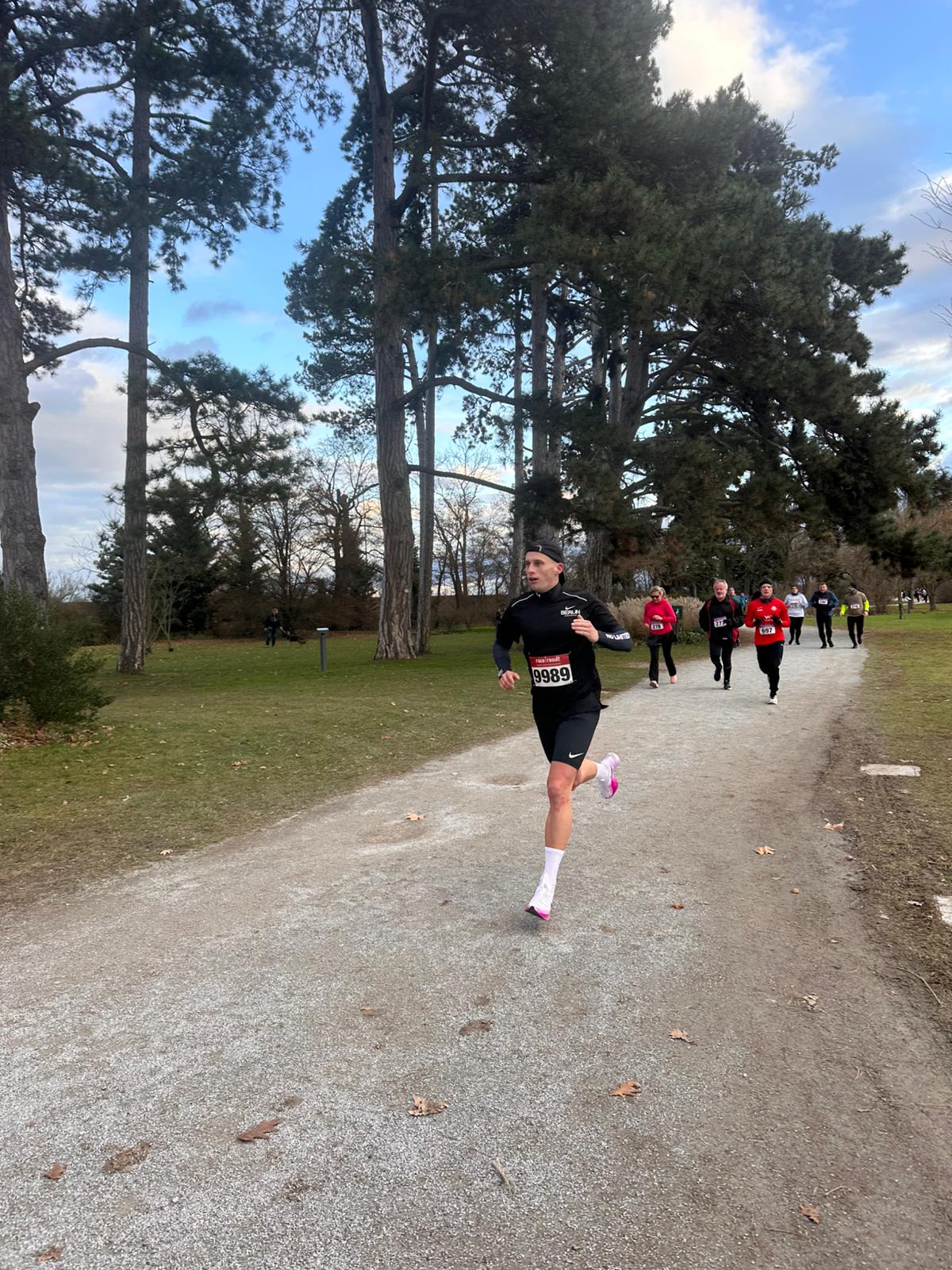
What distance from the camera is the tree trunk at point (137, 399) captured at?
18172 mm

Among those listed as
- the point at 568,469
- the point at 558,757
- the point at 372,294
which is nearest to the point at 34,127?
the point at 372,294

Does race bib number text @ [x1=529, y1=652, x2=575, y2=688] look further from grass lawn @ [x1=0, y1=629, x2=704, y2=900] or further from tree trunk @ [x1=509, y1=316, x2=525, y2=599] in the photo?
tree trunk @ [x1=509, y1=316, x2=525, y2=599]

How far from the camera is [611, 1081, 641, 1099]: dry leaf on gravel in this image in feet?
8.91

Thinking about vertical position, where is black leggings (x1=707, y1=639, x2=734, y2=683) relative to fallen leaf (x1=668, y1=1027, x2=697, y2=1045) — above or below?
above

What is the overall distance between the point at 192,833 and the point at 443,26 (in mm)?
22753

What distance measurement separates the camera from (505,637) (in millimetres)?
5172

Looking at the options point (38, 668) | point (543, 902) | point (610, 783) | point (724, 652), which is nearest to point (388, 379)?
point (724, 652)

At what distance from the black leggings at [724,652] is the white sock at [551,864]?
11389 mm

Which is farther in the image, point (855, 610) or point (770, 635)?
point (855, 610)

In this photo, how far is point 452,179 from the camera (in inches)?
819

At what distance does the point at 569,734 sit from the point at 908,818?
331 cm

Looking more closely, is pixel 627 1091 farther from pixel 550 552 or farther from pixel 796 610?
pixel 796 610

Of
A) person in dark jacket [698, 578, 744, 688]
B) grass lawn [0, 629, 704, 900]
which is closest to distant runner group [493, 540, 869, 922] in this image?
grass lawn [0, 629, 704, 900]

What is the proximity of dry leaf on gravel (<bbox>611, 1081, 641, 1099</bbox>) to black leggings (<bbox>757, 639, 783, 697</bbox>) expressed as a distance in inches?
426
